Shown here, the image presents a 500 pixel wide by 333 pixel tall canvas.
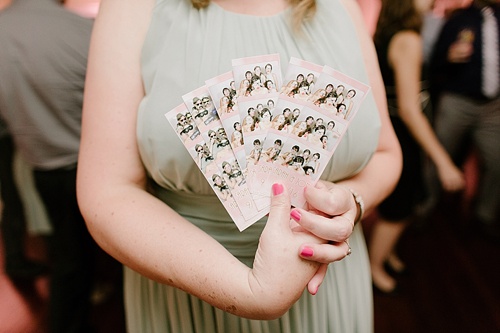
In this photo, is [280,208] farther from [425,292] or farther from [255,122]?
[425,292]

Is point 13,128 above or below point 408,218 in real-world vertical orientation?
above

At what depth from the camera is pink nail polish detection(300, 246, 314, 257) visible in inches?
27.9

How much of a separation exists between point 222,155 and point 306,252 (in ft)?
0.76

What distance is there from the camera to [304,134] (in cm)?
82

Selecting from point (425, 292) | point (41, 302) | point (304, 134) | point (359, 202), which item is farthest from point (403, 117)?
point (41, 302)

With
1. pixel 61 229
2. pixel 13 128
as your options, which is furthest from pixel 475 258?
pixel 13 128

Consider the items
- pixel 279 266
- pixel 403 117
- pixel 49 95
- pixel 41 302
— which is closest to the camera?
pixel 279 266

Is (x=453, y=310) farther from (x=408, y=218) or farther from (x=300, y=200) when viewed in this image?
(x=300, y=200)

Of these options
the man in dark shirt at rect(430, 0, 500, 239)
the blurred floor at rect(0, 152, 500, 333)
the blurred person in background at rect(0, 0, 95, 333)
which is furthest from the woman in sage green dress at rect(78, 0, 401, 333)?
the man in dark shirt at rect(430, 0, 500, 239)

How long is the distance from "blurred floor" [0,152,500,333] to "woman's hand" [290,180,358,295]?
178 cm

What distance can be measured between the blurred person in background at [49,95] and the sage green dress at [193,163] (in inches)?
40.8

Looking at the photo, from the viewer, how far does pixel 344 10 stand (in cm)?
100

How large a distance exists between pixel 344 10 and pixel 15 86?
138 cm

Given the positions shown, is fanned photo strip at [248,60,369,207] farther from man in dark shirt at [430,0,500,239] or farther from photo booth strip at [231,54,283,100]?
man in dark shirt at [430,0,500,239]
